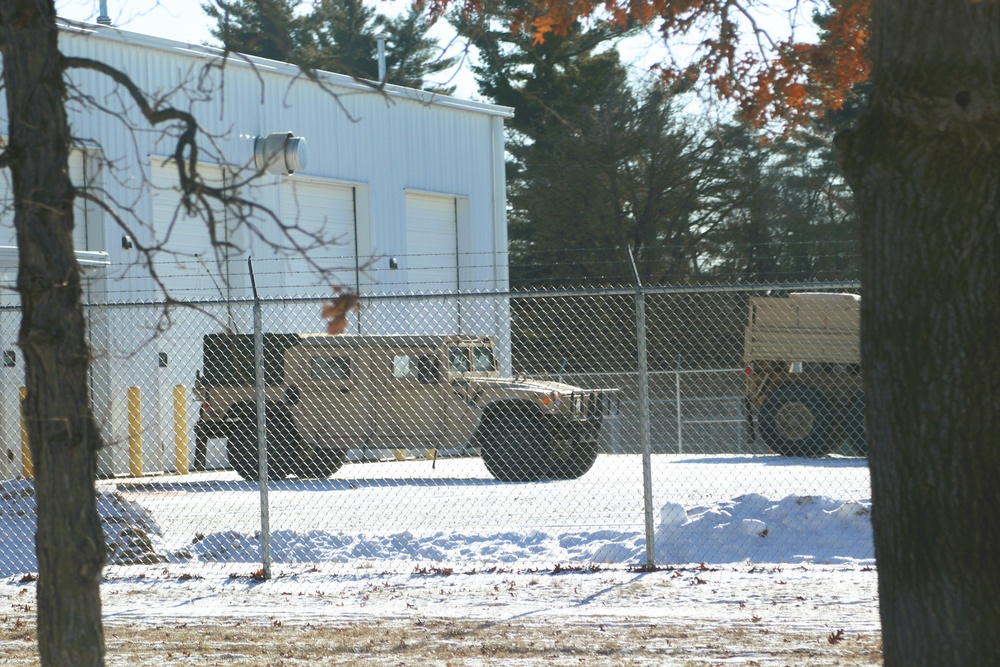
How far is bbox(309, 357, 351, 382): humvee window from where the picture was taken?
16547mm

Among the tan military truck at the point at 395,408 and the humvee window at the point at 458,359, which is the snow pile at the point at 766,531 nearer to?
the tan military truck at the point at 395,408

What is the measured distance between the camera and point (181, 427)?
18.7 metres

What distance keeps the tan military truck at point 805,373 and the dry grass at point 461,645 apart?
42.2ft

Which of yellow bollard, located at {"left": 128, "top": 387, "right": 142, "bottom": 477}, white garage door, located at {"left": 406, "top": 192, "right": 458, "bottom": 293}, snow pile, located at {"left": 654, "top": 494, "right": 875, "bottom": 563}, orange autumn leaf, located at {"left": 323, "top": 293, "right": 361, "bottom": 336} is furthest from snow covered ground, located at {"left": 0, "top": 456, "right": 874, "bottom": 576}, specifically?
white garage door, located at {"left": 406, "top": 192, "right": 458, "bottom": 293}

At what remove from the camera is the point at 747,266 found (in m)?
38.7

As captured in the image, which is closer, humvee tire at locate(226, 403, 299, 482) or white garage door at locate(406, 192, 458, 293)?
humvee tire at locate(226, 403, 299, 482)

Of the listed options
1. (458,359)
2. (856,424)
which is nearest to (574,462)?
(458,359)

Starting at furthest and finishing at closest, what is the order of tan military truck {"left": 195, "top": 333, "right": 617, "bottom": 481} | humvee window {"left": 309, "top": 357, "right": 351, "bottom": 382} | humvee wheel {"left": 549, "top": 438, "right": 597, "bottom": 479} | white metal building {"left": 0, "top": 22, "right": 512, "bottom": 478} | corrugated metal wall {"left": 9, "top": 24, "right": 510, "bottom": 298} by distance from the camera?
corrugated metal wall {"left": 9, "top": 24, "right": 510, "bottom": 298}, white metal building {"left": 0, "top": 22, "right": 512, "bottom": 478}, humvee window {"left": 309, "top": 357, "right": 351, "bottom": 382}, humvee wheel {"left": 549, "top": 438, "right": 597, "bottom": 479}, tan military truck {"left": 195, "top": 333, "right": 617, "bottom": 481}

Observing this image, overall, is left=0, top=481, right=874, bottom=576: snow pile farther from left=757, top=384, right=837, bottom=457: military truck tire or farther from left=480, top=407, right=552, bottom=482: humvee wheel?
left=757, top=384, right=837, bottom=457: military truck tire

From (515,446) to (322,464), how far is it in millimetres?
2662

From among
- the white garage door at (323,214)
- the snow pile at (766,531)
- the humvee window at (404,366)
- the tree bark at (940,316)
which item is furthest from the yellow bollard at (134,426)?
the tree bark at (940,316)

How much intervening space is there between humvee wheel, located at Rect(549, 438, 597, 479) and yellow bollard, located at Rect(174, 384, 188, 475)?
18.7 feet

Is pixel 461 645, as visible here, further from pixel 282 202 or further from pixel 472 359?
pixel 282 202

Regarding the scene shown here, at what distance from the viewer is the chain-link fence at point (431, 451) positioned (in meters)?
10.4
